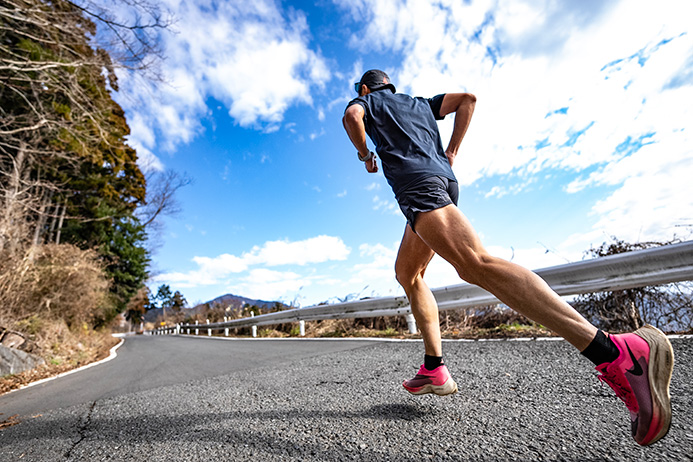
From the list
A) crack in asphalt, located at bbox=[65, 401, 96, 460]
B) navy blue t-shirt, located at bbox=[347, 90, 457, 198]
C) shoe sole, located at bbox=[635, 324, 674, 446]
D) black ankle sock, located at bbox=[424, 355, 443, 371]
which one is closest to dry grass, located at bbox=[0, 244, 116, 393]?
crack in asphalt, located at bbox=[65, 401, 96, 460]

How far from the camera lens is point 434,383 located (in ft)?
6.64

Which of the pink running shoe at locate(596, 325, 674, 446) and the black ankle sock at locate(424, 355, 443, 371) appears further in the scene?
the black ankle sock at locate(424, 355, 443, 371)

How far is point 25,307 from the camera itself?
865 centimetres

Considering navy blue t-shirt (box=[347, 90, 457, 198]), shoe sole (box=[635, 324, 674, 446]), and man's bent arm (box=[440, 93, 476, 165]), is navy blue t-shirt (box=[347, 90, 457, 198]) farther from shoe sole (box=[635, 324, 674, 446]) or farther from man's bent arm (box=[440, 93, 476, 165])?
shoe sole (box=[635, 324, 674, 446])

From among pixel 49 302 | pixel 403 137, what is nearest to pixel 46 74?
pixel 49 302

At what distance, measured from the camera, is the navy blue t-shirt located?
1918 mm

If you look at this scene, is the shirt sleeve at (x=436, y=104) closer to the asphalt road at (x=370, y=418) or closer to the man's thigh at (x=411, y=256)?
the man's thigh at (x=411, y=256)

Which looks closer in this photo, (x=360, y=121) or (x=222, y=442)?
(x=222, y=442)

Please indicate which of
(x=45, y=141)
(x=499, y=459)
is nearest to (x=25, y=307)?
(x=45, y=141)

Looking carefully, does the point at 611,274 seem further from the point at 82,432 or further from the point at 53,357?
the point at 53,357

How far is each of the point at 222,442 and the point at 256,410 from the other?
0.49 meters

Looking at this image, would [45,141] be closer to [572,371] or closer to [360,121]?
[360,121]

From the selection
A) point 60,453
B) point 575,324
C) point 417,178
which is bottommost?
point 60,453

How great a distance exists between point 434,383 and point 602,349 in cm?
91
